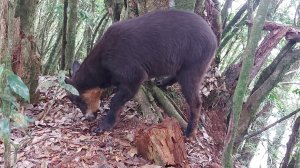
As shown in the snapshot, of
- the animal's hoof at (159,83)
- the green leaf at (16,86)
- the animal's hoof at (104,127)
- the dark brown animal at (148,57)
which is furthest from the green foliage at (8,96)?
the animal's hoof at (159,83)

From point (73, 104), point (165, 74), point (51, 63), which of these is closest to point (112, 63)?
point (165, 74)

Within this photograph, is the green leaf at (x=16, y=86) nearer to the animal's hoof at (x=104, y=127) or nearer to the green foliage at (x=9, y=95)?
the green foliage at (x=9, y=95)

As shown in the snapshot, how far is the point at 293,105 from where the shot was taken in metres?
11.4

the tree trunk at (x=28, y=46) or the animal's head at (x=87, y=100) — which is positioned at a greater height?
the tree trunk at (x=28, y=46)

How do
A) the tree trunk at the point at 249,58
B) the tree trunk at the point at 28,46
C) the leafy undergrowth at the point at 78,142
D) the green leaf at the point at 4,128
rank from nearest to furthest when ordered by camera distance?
the green leaf at the point at 4,128 < the tree trunk at the point at 249,58 < the leafy undergrowth at the point at 78,142 < the tree trunk at the point at 28,46

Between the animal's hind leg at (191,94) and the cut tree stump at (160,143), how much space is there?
2.78 ft

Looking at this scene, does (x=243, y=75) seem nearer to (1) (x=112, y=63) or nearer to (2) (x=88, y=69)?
(1) (x=112, y=63)

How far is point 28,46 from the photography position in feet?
18.6

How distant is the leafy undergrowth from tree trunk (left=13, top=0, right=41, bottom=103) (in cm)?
46

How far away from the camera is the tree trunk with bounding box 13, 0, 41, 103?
5.53 metres

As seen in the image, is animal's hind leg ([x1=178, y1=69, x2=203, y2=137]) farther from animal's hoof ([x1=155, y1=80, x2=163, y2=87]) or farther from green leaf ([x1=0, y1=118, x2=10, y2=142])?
green leaf ([x1=0, y1=118, x2=10, y2=142])

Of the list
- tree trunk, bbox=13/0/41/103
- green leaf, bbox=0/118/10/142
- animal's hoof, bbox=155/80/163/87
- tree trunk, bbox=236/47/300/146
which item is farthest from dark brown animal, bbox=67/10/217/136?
green leaf, bbox=0/118/10/142

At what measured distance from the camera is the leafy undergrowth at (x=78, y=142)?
461cm

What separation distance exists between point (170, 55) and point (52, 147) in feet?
6.17
